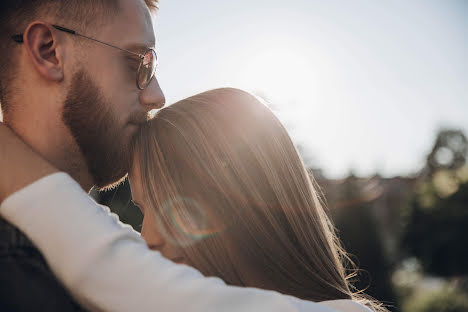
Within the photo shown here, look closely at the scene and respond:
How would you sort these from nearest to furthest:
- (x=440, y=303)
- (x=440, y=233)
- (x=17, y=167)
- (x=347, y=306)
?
(x=17, y=167), (x=347, y=306), (x=440, y=303), (x=440, y=233)

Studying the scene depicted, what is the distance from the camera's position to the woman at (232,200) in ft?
6.55

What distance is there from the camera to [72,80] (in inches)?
76.7

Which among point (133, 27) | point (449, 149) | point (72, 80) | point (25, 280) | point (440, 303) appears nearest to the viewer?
point (25, 280)

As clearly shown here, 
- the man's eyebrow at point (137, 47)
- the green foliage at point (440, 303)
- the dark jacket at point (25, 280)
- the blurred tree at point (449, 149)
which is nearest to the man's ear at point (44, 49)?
the man's eyebrow at point (137, 47)

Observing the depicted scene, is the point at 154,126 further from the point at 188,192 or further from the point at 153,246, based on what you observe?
the point at 153,246

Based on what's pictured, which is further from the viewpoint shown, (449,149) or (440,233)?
(449,149)

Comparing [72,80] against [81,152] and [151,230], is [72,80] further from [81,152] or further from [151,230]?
[151,230]

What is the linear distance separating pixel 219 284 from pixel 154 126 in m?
1.08

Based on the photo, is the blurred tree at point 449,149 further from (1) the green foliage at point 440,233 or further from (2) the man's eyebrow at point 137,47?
(2) the man's eyebrow at point 137,47

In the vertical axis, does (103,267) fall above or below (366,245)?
above

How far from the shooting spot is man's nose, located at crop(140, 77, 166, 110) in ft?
7.15

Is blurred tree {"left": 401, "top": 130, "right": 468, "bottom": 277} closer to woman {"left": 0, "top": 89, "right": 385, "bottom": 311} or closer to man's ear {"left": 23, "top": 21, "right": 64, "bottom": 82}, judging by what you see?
woman {"left": 0, "top": 89, "right": 385, "bottom": 311}

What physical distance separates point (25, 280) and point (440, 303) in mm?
14540

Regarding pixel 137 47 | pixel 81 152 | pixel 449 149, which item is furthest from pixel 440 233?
pixel 449 149
